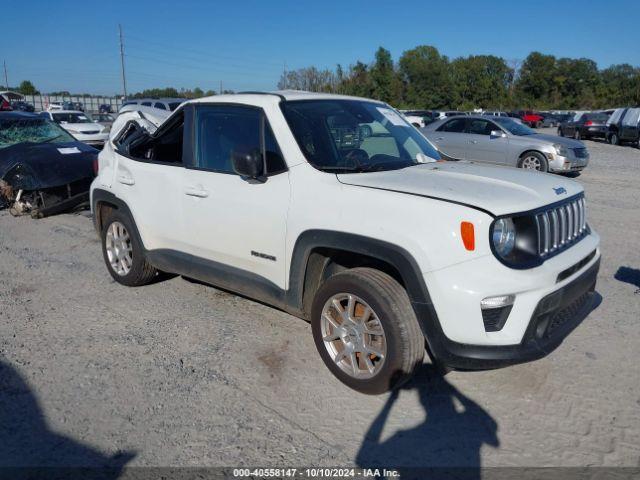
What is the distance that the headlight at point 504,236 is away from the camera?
312 cm

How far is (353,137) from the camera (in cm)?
426

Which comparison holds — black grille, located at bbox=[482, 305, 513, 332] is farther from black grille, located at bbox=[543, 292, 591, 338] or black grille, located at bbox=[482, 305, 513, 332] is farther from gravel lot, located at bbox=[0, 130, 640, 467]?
gravel lot, located at bbox=[0, 130, 640, 467]

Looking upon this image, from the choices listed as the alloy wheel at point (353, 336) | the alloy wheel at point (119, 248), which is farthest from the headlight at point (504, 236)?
the alloy wheel at point (119, 248)

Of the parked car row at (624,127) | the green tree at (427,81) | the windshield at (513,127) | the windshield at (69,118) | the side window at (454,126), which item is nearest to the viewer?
the windshield at (513,127)

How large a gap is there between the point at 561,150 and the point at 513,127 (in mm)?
1704

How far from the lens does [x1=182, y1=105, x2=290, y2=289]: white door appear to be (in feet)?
12.9

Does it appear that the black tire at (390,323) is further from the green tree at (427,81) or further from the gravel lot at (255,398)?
the green tree at (427,81)

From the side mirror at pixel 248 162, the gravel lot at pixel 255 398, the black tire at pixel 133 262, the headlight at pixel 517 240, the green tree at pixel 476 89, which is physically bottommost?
the gravel lot at pixel 255 398

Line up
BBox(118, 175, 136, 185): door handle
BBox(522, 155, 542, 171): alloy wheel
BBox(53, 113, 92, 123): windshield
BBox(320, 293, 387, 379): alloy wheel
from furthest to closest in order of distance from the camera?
BBox(53, 113, 92, 123): windshield, BBox(522, 155, 542, 171): alloy wheel, BBox(118, 175, 136, 185): door handle, BBox(320, 293, 387, 379): alloy wheel

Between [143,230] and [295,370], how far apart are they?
209 centimetres

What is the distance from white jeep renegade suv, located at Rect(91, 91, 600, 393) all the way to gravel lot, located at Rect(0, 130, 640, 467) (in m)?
0.39

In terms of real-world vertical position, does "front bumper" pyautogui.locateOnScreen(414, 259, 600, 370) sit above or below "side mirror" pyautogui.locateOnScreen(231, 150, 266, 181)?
below

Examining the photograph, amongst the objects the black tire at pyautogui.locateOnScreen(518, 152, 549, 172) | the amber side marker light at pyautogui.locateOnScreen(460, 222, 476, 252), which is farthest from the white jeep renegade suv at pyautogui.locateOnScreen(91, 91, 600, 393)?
the black tire at pyautogui.locateOnScreen(518, 152, 549, 172)

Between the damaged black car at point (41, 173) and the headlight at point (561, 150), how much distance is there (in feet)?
33.1
